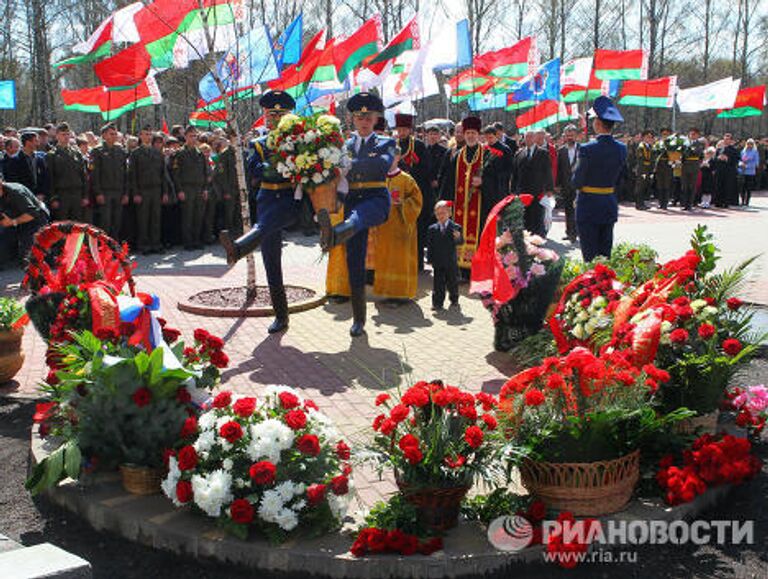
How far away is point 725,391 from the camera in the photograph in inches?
190

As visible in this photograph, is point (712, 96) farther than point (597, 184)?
Yes

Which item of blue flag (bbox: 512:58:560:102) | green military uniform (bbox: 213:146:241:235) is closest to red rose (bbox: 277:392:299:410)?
green military uniform (bbox: 213:146:241:235)

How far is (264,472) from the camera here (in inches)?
146

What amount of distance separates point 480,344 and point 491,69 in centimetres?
1353

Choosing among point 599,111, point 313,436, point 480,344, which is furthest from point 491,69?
point 313,436

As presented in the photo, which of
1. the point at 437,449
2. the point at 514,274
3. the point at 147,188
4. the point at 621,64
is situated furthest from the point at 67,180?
the point at 621,64

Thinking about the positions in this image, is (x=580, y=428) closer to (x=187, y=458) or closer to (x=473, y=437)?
(x=473, y=437)

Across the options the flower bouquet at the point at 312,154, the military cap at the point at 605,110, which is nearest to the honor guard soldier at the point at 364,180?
the flower bouquet at the point at 312,154

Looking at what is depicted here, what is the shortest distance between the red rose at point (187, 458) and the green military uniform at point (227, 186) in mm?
11712

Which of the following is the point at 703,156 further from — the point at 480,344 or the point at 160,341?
the point at 160,341

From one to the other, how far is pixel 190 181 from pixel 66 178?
92.5 inches

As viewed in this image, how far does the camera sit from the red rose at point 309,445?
3.81 meters

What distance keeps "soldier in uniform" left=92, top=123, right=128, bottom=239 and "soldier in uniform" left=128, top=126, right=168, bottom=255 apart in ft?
0.78

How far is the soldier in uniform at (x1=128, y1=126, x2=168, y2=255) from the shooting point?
13.8m
